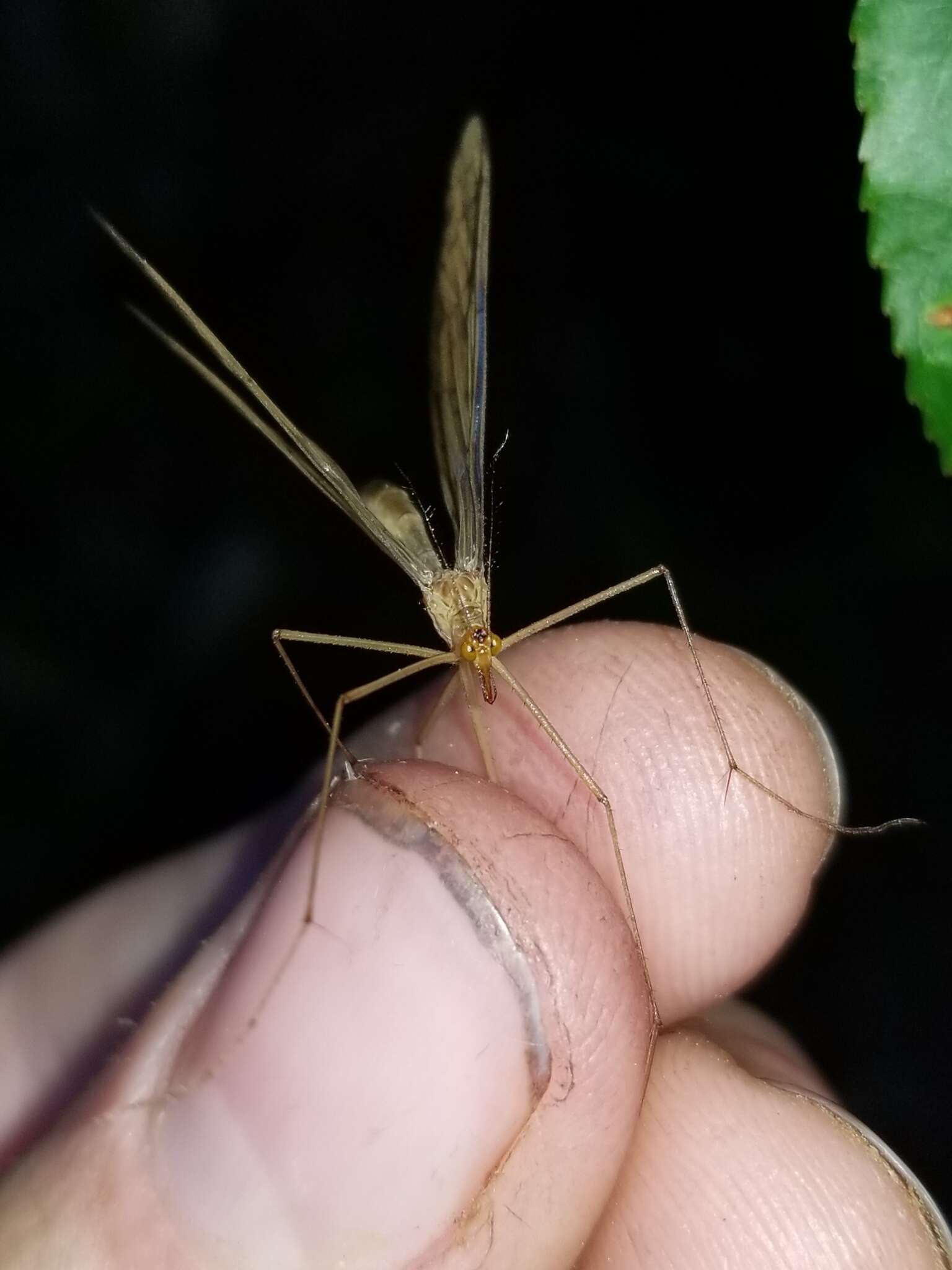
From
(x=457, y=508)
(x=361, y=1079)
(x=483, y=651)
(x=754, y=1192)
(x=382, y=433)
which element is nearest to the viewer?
Result: (x=361, y=1079)

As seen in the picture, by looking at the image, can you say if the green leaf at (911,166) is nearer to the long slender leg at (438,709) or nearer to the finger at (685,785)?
the finger at (685,785)

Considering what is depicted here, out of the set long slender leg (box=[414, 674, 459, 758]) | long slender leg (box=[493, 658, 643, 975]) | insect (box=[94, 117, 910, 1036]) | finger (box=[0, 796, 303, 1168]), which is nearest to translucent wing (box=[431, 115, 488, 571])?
insect (box=[94, 117, 910, 1036])

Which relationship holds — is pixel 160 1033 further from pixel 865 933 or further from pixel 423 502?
pixel 865 933

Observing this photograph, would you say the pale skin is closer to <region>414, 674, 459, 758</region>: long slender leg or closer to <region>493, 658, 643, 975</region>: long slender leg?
<region>493, 658, 643, 975</region>: long slender leg

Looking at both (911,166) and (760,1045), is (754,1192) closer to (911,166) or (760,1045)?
(760,1045)

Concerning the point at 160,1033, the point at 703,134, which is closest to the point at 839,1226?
the point at 160,1033

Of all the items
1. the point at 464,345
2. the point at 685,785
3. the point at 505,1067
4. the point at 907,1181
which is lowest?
the point at 907,1181

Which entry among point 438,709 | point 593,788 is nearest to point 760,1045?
point 593,788
